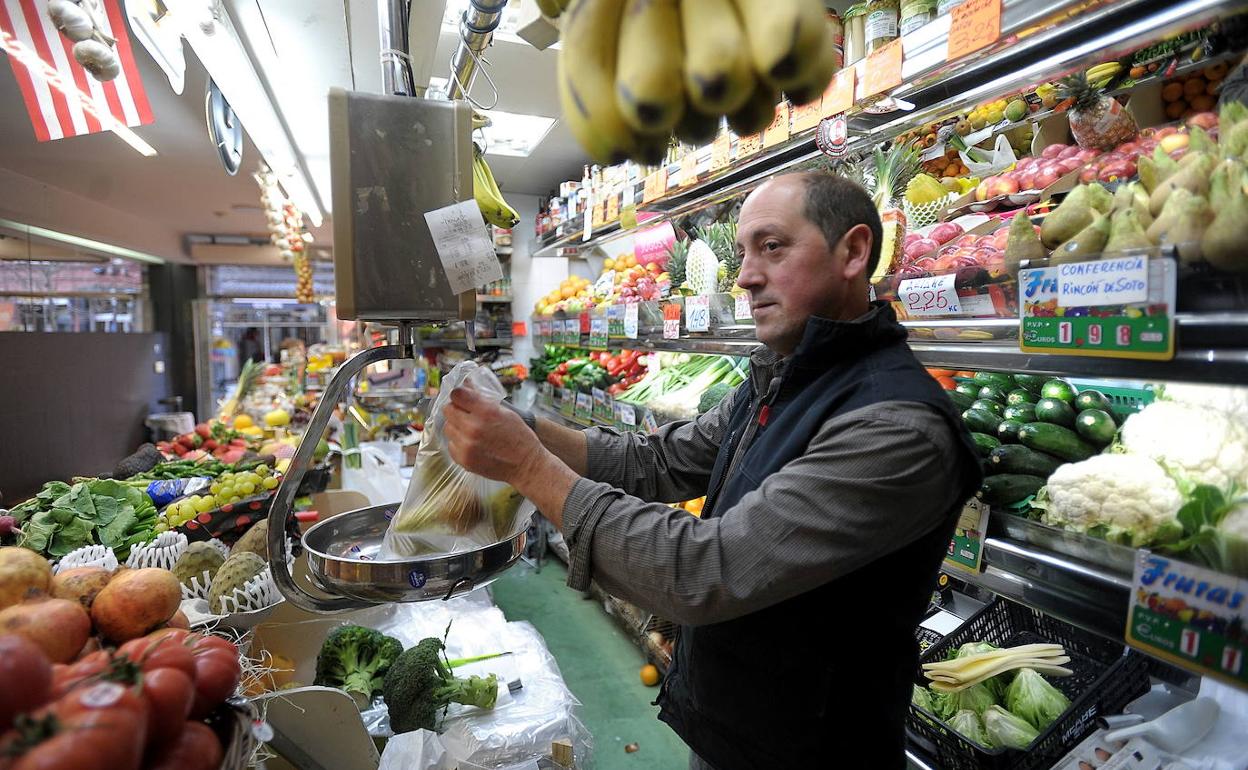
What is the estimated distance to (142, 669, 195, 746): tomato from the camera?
2.26 ft

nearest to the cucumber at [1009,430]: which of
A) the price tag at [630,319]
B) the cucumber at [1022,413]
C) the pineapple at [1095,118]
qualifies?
the cucumber at [1022,413]

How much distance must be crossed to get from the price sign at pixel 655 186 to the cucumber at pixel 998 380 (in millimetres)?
1732

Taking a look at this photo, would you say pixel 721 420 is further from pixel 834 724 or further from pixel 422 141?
pixel 422 141

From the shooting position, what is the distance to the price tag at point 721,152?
2.43 meters

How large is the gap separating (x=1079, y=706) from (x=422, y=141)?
1.90 metres

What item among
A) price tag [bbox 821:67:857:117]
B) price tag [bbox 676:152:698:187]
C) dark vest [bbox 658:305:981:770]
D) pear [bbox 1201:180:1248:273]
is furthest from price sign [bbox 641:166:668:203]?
pear [bbox 1201:180:1248:273]

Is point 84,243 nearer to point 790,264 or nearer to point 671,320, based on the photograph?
point 671,320

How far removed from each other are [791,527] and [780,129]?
65.0 inches

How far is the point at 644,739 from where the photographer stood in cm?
266

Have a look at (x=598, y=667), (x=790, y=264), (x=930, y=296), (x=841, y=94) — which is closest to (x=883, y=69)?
(x=841, y=94)

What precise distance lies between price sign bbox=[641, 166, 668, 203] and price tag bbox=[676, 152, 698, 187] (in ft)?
0.49

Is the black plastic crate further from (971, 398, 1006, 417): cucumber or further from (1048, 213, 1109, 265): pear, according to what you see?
(1048, 213, 1109, 265): pear

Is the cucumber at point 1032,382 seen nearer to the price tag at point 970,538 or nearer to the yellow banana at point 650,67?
the price tag at point 970,538

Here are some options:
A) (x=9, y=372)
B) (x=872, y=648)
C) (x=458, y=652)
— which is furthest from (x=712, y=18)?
(x=9, y=372)
